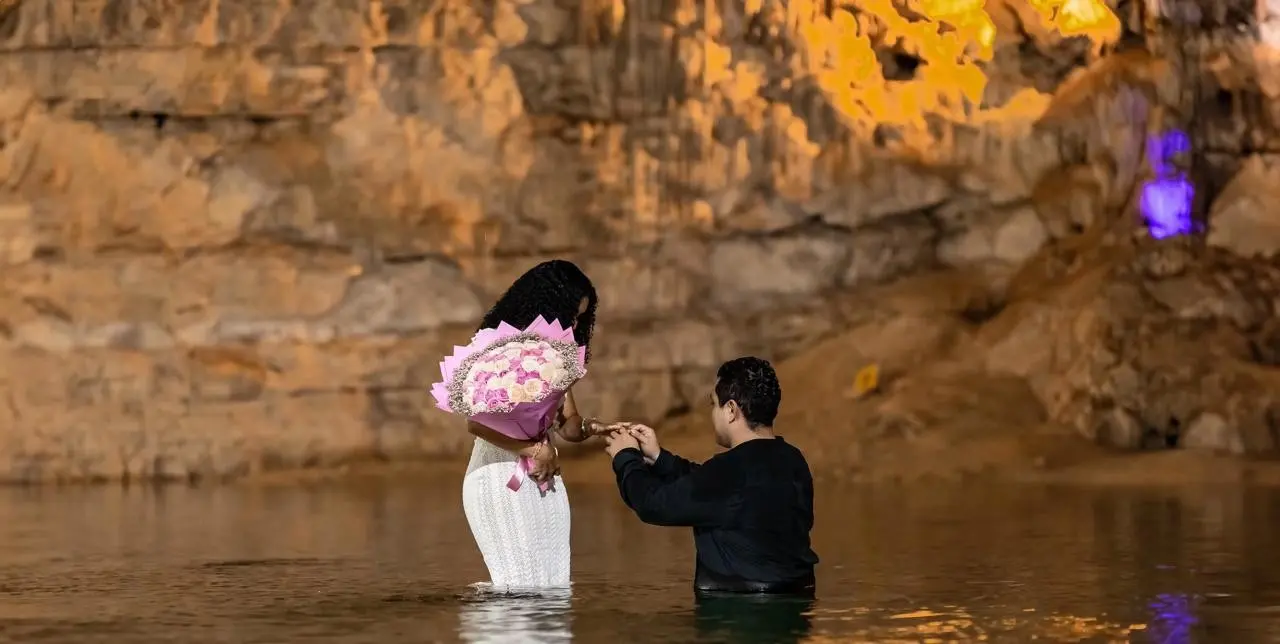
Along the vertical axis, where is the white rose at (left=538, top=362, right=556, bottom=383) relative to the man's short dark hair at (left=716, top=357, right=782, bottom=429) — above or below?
above

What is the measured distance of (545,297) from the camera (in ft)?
29.5

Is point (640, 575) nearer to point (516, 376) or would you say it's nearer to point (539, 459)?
point (539, 459)

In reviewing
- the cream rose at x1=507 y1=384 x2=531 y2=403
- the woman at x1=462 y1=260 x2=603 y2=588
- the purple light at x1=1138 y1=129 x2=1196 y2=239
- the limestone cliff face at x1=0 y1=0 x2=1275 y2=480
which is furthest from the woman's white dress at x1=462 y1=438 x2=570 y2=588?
the purple light at x1=1138 y1=129 x2=1196 y2=239

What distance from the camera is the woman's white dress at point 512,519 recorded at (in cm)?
896

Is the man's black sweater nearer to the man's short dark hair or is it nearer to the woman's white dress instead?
the man's short dark hair

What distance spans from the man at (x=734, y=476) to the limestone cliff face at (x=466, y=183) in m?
14.8

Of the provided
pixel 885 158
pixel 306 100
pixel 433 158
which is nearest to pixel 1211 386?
pixel 885 158

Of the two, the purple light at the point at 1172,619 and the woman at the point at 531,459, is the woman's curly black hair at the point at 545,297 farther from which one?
the purple light at the point at 1172,619

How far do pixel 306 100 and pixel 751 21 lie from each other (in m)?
5.10

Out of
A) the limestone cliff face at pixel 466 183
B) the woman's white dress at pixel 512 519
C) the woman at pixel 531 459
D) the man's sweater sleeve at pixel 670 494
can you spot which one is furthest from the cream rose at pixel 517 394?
the limestone cliff face at pixel 466 183

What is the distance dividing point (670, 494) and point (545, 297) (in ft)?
3.35

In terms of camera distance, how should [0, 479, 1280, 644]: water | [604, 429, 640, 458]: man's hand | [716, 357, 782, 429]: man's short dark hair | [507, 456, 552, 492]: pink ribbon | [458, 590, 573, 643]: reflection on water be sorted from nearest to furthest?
[458, 590, 573, 643]: reflection on water
[0, 479, 1280, 644]: water
[716, 357, 782, 429]: man's short dark hair
[604, 429, 640, 458]: man's hand
[507, 456, 552, 492]: pink ribbon

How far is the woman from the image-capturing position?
8.94 m

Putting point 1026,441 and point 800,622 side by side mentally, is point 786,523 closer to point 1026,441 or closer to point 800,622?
point 800,622
